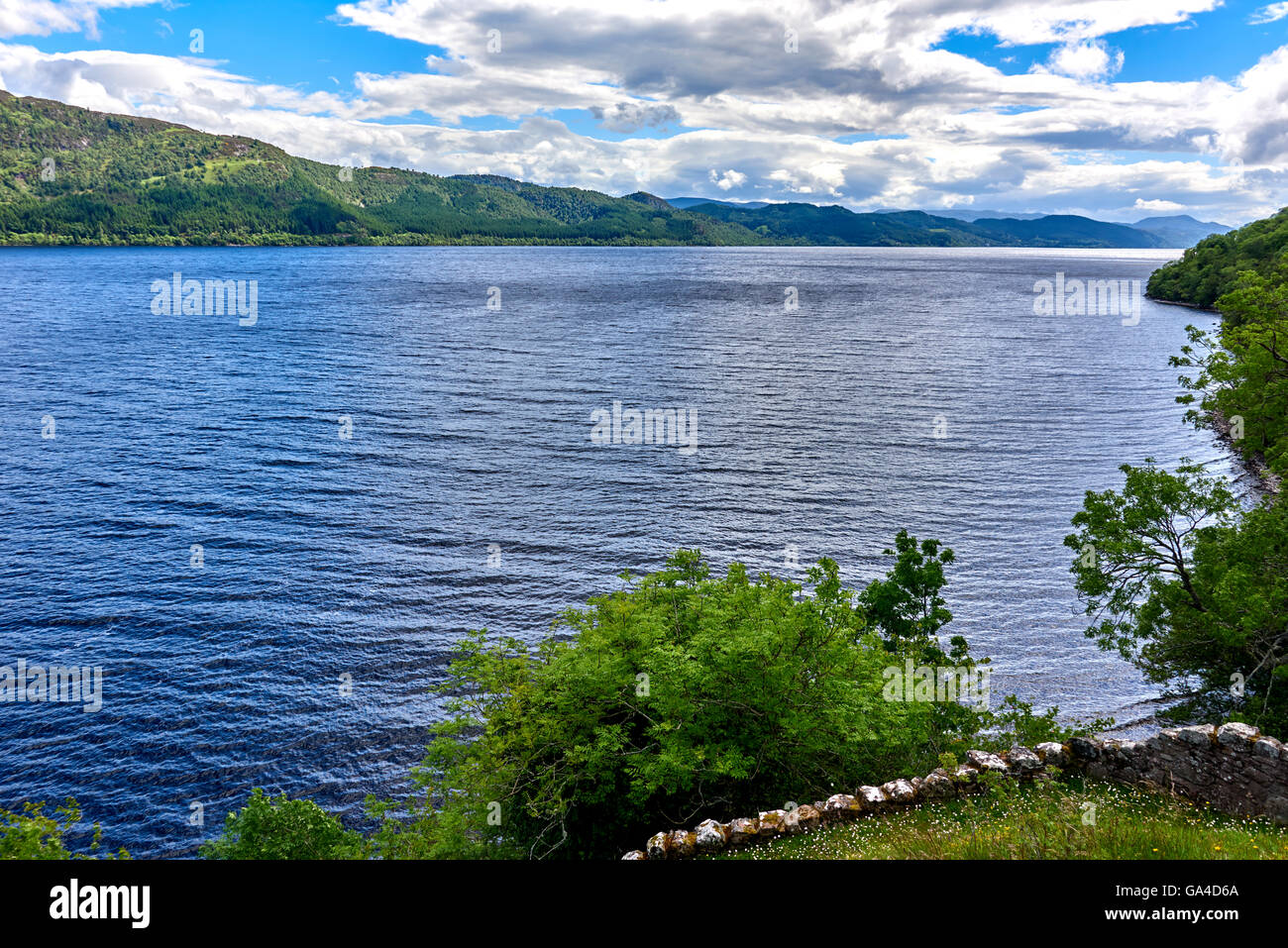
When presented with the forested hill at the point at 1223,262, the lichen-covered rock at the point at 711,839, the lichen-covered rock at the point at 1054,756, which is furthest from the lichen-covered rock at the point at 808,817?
the forested hill at the point at 1223,262

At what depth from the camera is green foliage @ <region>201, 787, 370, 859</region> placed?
19062 mm

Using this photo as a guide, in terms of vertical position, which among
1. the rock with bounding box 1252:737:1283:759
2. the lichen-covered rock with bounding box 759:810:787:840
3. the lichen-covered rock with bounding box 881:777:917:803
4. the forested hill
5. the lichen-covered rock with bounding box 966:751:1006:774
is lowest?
the lichen-covered rock with bounding box 759:810:787:840

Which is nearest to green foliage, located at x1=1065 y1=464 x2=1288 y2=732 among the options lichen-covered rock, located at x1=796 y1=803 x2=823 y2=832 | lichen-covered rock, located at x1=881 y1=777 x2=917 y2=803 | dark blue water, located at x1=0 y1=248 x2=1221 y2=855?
dark blue water, located at x1=0 y1=248 x2=1221 y2=855

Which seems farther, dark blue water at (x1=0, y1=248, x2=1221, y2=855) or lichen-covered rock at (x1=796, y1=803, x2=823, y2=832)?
dark blue water at (x1=0, y1=248, x2=1221, y2=855)

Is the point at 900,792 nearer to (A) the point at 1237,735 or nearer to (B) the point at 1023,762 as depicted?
(B) the point at 1023,762

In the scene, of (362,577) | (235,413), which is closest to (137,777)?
(362,577)

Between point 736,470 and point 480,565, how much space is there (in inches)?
992

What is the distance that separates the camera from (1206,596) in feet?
98.9

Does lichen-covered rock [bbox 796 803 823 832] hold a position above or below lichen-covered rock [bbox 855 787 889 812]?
below

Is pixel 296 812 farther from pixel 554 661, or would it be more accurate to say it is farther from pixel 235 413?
pixel 235 413

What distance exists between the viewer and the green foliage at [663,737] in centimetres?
2164

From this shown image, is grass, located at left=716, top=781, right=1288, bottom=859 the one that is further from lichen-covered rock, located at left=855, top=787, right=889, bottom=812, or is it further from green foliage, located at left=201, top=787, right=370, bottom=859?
green foliage, located at left=201, top=787, right=370, bottom=859

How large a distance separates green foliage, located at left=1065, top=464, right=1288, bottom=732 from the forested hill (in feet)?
390

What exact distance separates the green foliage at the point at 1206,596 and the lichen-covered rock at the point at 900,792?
14.0 meters
